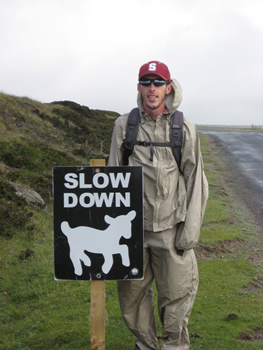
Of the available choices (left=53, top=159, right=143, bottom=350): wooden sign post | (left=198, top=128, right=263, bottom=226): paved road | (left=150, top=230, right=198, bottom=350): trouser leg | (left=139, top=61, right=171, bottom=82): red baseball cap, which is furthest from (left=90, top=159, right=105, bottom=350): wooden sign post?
(left=198, top=128, right=263, bottom=226): paved road

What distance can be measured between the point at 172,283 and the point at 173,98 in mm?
1381

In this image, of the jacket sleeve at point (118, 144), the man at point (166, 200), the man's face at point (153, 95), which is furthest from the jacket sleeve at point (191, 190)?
the jacket sleeve at point (118, 144)

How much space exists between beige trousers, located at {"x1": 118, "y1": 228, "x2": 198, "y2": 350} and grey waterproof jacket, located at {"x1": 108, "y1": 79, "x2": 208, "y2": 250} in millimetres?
108

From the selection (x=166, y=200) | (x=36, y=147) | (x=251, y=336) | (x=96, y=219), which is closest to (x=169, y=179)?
(x=166, y=200)

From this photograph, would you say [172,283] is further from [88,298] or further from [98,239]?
[88,298]

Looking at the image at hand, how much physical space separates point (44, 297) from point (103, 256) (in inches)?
110

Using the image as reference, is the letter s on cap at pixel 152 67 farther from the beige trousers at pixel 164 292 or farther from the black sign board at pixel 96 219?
the beige trousers at pixel 164 292

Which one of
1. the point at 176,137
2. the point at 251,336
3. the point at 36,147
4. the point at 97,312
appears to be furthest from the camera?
the point at 36,147

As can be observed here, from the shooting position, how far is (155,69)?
13.7 feet

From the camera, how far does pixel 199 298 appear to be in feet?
20.7

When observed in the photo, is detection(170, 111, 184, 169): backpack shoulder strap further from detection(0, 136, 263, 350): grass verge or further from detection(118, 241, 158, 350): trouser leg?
detection(0, 136, 263, 350): grass verge

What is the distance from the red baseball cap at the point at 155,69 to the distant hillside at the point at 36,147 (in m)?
5.14

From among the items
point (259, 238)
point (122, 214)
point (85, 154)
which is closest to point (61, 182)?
point (122, 214)

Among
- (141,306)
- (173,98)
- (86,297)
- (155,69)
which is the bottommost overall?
(86,297)
